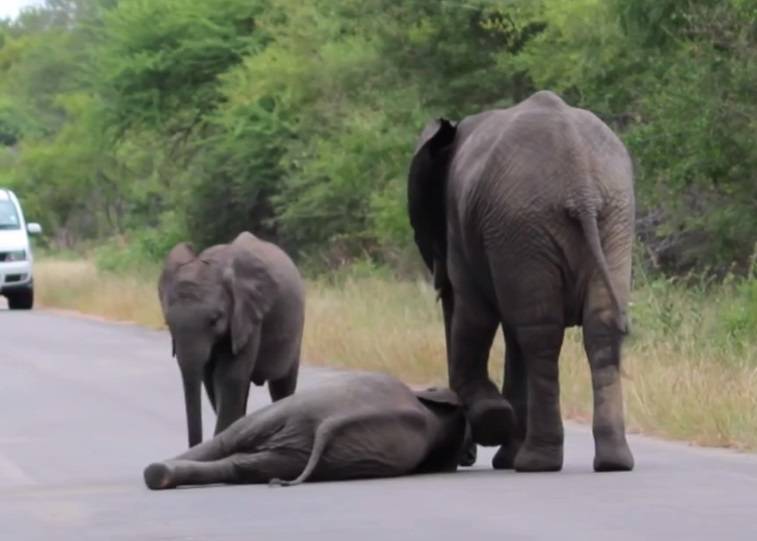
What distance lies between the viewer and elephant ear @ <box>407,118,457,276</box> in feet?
43.2

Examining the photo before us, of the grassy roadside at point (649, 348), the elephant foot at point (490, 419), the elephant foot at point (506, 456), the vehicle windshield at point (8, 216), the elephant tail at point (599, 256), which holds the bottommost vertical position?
the vehicle windshield at point (8, 216)

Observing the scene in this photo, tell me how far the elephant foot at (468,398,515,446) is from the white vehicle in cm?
2884

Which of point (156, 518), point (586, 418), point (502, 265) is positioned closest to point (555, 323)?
point (502, 265)

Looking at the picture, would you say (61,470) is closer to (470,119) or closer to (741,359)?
(470,119)

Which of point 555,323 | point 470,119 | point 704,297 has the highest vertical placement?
point 470,119

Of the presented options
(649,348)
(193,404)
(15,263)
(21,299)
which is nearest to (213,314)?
(193,404)

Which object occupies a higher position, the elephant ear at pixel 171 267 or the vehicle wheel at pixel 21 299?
the elephant ear at pixel 171 267

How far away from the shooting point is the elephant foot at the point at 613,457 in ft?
39.4

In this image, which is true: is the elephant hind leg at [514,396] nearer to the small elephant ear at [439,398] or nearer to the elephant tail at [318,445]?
the small elephant ear at [439,398]

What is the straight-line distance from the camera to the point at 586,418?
54.4 feet

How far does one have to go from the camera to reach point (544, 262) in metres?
12.2

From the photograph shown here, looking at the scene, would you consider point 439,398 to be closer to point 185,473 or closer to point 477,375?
point 477,375

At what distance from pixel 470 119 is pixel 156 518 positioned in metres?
3.66

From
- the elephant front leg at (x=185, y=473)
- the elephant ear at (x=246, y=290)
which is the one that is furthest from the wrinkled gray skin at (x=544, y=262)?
the elephant ear at (x=246, y=290)
